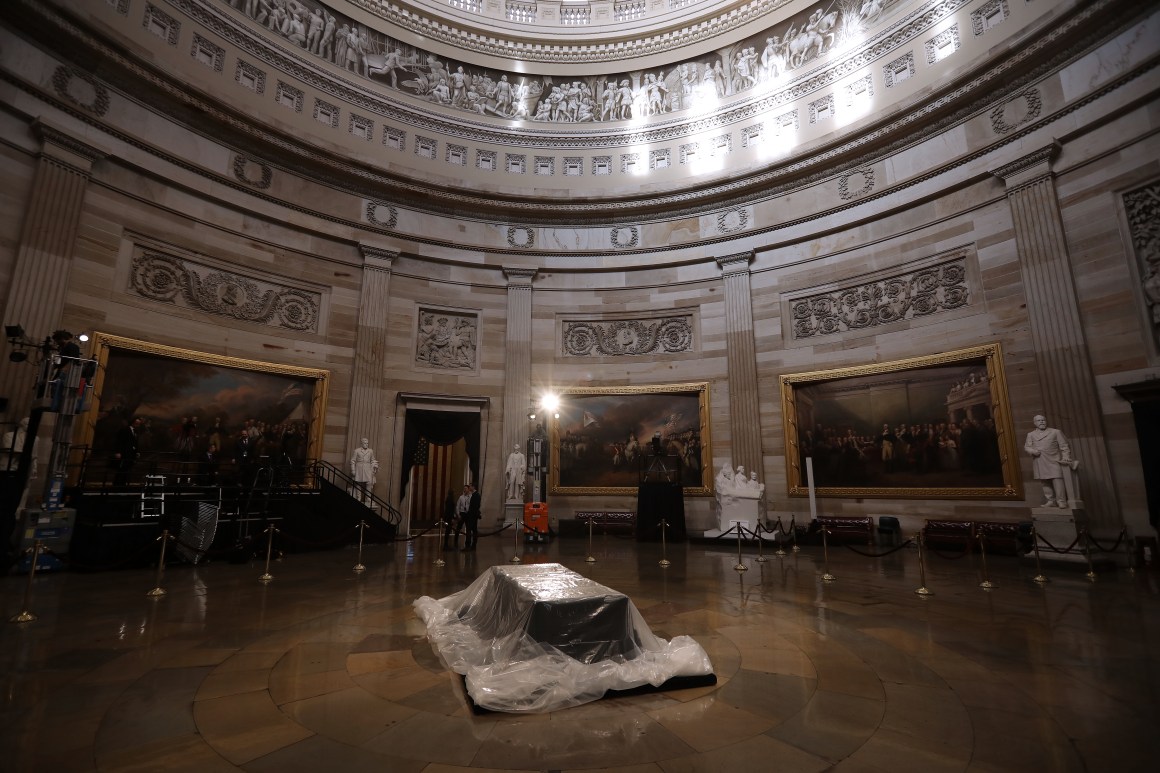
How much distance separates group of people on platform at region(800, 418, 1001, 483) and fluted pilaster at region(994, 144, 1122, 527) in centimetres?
113

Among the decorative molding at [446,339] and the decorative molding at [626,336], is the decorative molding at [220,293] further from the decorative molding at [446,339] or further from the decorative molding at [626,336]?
the decorative molding at [626,336]

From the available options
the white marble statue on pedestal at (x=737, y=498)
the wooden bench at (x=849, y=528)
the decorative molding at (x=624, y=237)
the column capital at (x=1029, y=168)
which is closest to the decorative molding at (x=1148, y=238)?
the column capital at (x=1029, y=168)

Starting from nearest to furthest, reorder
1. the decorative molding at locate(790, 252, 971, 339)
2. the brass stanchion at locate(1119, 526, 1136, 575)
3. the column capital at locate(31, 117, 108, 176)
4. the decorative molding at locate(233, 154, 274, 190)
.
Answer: the brass stanchion at locate(1119, 526, 1136, 575) → the column capital at locate(31, 117, 108, 176) → the decorative molding at locate(790, 252, 971, 339) → the decorative molding at locate(233, 154, 274, 190)

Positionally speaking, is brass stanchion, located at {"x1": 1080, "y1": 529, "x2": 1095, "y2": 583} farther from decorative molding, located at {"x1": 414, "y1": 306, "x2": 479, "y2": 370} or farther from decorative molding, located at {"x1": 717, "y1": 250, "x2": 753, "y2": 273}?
decorative molding, located at {"x1": 414, "y1": 306, "x2": 479, "y2": 370}

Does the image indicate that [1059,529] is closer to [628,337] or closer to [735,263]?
[735,263]

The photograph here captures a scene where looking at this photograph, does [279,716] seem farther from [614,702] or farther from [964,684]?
[964,684]

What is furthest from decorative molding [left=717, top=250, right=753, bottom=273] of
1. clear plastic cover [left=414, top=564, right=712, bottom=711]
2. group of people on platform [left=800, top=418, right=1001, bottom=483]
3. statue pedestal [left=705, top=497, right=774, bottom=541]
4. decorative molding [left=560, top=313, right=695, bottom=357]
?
clear plastic cover [left=414, top=564, right=712, bottom=711]

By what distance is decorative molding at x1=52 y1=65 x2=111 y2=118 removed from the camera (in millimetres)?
12086

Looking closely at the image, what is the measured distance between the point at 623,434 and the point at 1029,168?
12.6 metres

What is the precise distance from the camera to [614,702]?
13.7 feet

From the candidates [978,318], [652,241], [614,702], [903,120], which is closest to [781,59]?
[903,120]

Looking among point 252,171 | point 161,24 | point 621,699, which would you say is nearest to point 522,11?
point 161,24

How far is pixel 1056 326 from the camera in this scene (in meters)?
12.2

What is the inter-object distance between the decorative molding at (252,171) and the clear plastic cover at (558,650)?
1522 centimetres
